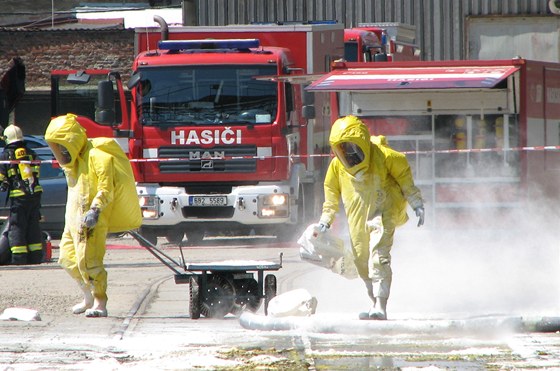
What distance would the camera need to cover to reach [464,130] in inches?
740

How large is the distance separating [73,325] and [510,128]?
379 inches

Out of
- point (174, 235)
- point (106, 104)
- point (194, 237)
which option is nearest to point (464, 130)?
point (194, 237)

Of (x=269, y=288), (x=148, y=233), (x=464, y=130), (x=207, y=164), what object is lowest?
(x=148, y=233)

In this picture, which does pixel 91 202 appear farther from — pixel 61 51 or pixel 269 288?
pixel 61 51

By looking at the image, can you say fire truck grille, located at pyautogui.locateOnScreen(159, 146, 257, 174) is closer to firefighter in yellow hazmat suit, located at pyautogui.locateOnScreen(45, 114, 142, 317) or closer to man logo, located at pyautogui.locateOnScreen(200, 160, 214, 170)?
man logo, located at pyautogui.locateOnScreen(200, 160, 214, 170)

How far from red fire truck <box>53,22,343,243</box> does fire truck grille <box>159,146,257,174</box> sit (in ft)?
0.04

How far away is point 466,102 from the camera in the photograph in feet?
61.1

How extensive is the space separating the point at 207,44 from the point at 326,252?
8648 millimetres

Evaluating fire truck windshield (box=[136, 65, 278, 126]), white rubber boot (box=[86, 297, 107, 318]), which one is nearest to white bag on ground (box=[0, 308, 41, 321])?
white rubber boot (box=[86, 297, 107, 318])

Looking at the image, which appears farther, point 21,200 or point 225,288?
point 21,200

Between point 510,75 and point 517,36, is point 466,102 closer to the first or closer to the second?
point 510,75

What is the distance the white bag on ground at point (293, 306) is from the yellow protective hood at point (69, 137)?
217cm

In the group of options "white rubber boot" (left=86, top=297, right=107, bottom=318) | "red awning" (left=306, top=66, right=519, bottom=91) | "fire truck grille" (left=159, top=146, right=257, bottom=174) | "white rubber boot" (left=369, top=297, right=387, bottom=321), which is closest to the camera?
"white rubber boot" (left=369, top=297, right=387, bottom=321)

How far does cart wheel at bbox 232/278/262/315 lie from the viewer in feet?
36.4
